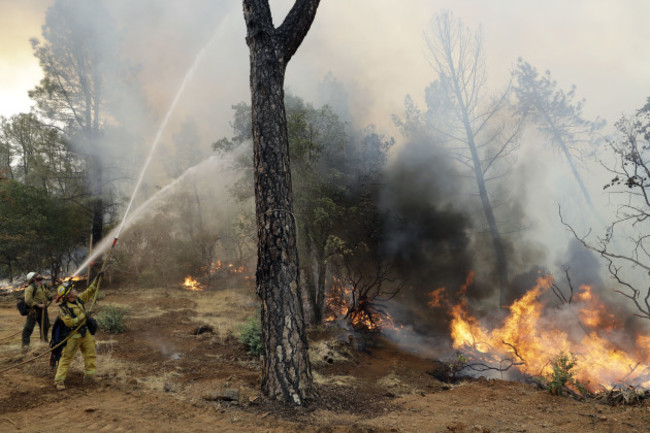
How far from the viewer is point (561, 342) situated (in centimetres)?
944

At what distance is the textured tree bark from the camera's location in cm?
503

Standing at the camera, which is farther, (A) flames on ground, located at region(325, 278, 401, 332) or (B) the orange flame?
(A) flames on ground, located at region(325, 278, 401, 332)

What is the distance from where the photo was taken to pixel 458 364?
31.8ft

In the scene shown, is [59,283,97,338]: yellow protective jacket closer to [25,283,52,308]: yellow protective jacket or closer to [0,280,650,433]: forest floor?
[0,280,650,433]: forest floor

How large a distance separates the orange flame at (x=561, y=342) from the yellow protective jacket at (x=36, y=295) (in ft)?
40.4

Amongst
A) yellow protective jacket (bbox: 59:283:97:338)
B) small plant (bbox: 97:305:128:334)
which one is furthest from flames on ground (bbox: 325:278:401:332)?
yellow protective jacket (bbox: 59:283:97:338)

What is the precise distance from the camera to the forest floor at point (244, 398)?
438 centimetres

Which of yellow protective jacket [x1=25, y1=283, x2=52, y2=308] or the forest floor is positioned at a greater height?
yellow protective jacket [x1=25, y1=283, x2=52, y2=308]

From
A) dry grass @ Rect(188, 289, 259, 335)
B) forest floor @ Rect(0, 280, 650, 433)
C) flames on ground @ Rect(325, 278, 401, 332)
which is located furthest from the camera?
flames on ground @ Rect(325, 278, 401, 332)

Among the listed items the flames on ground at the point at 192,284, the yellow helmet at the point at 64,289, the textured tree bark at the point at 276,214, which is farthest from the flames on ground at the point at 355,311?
the flames on ground at the point at 192,284

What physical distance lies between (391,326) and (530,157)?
471 inches

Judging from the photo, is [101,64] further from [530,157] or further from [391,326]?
[530,157]

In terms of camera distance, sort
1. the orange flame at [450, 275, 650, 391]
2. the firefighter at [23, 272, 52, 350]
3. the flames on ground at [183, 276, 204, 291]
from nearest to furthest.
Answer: the orange flame at [450, 275, 650, 391]
the firefighter at [23, 272, 52, 350]
the flames on ground at [183, 276, 204, 291]

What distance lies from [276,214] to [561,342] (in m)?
9.22
